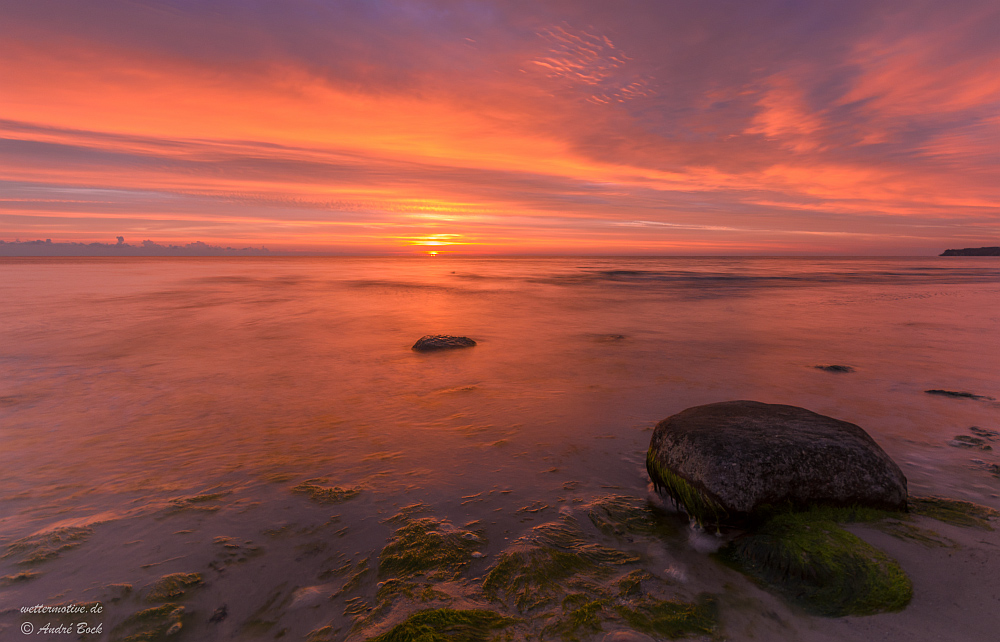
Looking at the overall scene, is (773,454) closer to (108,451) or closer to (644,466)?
(644,466)

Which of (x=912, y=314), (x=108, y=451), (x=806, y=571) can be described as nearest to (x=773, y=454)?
(x=806, y=571)

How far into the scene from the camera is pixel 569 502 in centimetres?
471

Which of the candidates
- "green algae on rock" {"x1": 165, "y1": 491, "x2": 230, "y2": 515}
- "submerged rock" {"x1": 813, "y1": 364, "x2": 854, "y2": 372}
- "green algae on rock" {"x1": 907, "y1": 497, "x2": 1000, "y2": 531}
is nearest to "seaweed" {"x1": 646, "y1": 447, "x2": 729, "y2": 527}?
"green algae on rock" {"x1": 907, "y1": 497, "x2": 1000, "y2": 531}

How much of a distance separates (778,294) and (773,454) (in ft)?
96.0

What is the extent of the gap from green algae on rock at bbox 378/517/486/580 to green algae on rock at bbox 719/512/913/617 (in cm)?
221

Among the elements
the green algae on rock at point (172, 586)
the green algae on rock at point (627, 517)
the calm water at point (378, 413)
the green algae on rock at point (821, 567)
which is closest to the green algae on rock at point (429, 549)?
the calm water at point (378, 413)

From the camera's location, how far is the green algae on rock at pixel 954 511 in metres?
4.10

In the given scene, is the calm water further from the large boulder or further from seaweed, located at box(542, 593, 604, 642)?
seaweed, located at box(542, 593, 604, 642)

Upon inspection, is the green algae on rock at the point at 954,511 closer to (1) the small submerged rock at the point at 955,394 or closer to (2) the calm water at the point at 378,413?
(2) the calm water at the point at 378,413

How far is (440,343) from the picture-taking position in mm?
12117

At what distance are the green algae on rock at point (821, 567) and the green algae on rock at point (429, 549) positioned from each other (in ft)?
7.24

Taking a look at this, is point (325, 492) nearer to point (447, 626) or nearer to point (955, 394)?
point (447, 626)

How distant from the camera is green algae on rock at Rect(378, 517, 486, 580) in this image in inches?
146

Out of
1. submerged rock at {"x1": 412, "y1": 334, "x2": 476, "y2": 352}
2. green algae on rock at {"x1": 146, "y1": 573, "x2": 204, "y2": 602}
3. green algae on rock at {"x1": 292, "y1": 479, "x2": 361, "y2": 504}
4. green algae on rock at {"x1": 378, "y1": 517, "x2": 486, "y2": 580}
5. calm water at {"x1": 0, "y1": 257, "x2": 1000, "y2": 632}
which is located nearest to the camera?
green algae on rock at {"x1": 146, "y1": 573, "x2": 204, "y2": 602}
